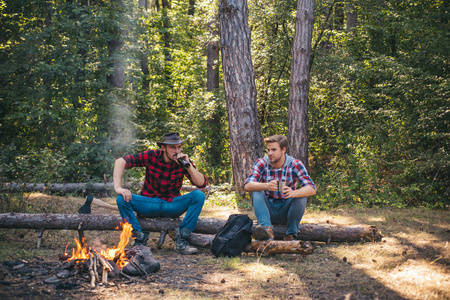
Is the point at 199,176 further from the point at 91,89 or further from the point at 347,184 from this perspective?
the point at 91,89

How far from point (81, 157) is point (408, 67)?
9830 millimetres

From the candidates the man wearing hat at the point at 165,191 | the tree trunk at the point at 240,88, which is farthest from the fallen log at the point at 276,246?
the tree trunk at the point at 240,88

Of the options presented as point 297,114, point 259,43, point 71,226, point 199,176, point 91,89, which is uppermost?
point 259,43

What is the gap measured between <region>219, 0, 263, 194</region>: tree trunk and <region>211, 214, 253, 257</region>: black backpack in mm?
3620

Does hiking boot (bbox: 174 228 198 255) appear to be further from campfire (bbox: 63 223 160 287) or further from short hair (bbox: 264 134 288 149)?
short hair (bbox: 264 134 288 149)

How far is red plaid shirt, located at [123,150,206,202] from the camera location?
5203 mm

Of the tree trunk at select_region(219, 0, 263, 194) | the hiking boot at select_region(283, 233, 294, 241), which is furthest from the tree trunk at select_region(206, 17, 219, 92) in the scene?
the hiking boot at select_region(283, 233, 294, 241)

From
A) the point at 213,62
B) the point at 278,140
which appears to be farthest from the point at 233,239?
the point at 213,62

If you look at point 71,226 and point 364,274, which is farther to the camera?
point 71,226

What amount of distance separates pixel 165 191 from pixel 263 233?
159cm

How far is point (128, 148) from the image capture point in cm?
1235

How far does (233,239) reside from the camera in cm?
479

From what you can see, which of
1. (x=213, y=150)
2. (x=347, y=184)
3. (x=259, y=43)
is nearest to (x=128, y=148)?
(x=213, y=150)

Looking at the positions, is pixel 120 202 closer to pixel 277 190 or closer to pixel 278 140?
pixel 277 190
